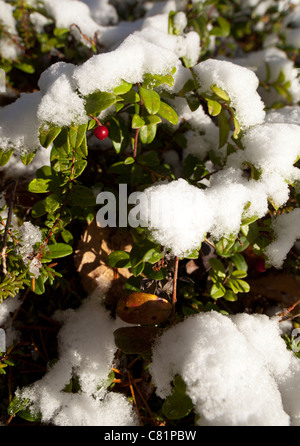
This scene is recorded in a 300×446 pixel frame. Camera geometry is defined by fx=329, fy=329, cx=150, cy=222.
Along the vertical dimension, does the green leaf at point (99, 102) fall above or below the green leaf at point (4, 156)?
above

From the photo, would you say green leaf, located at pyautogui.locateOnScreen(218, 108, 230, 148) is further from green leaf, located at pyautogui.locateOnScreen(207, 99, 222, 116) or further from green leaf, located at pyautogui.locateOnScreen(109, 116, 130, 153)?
green leaf, located at pyautogui.locateOnScreen(109, 116, 130, 153)

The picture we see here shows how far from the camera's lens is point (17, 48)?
2.01 meters

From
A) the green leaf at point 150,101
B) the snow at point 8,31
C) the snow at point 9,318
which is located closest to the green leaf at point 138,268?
the green leaf at point 150,101

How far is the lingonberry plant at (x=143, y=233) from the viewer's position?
45.8 inches

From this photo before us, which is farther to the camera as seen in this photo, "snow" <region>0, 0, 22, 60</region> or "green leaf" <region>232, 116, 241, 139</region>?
"snow" <region>0, 0, 22, 60</region>

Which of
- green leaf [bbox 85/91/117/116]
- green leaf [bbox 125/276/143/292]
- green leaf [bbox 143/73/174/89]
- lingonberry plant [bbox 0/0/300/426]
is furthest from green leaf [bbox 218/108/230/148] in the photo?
green leaf [bbox 125/276/143/292]

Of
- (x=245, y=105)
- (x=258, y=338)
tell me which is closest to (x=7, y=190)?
(x=245, y=105)

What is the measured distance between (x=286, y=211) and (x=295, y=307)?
0.48m

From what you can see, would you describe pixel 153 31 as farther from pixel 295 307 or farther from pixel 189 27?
pixel 295 307

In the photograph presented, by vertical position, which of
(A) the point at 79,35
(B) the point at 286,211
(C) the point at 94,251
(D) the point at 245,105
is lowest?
(C) the point at 94,251

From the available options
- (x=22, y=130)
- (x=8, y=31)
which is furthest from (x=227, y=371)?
(x=8, y=31)

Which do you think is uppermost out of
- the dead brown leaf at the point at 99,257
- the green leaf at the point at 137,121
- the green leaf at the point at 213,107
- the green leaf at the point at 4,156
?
the green leaf at the point at 213,107

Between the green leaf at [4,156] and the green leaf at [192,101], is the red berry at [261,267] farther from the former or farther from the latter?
the green leaf at [4,156]

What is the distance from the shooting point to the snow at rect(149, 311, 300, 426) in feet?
3.37
